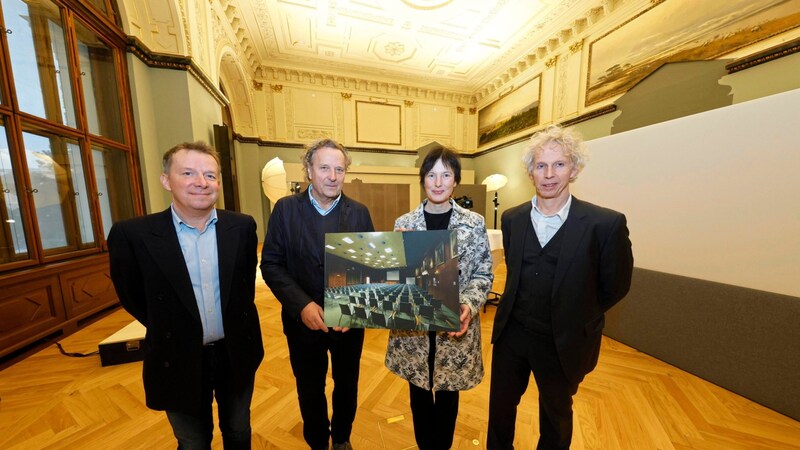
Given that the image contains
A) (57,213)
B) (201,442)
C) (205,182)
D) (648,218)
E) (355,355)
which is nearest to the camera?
(205,182)

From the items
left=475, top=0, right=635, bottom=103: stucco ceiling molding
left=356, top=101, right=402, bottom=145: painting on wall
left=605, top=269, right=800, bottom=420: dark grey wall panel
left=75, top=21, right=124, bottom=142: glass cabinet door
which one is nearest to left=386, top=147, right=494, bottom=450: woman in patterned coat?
left=605, top=269, right=800, bottom=420: dark grey wall panel

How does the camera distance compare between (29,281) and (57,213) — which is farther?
(57,213)

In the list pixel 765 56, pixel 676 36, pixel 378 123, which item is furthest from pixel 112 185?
pixel 676 36

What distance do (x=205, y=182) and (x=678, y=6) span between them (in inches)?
323

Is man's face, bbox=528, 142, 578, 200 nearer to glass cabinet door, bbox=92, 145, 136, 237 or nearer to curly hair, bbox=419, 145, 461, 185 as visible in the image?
→ curly hair, bbox=419, 145, 461, 185

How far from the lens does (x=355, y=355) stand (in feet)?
5.25

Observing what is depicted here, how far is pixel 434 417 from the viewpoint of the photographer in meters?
1.53

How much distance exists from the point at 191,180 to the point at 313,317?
814 millimetres

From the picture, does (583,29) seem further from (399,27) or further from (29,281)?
(29,281)

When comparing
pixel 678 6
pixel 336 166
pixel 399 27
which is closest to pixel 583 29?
pixel 678 6

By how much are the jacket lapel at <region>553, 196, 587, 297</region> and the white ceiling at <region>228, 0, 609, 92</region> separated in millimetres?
7200

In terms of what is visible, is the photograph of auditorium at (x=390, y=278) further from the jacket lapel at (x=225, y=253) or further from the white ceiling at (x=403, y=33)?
the white ceiling at (x=403, y=33)

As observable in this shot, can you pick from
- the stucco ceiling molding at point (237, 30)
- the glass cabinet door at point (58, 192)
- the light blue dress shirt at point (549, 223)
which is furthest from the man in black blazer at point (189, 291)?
the stucco ceiling molding at point (237, 30)

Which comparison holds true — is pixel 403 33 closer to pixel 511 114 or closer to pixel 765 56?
pixel 511 114
